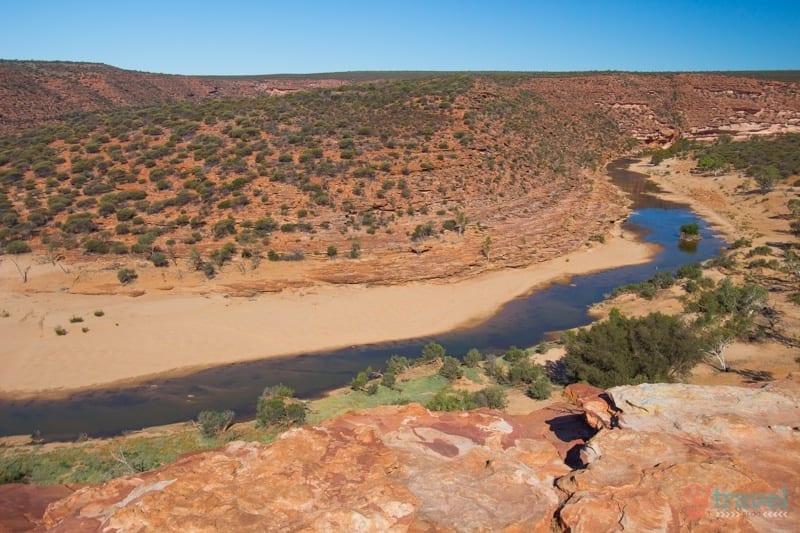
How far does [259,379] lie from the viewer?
17875 millimetres

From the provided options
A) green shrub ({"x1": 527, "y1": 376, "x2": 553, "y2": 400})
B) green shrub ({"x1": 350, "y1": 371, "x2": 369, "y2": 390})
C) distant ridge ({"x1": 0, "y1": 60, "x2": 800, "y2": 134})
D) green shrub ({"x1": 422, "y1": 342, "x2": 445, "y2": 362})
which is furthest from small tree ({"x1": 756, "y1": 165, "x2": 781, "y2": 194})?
distant ridge ({"x1": 0, "y1": 60, "x2": 800, "y2": 134})

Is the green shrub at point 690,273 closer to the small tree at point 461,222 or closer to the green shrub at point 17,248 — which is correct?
the small tree at point 461,222

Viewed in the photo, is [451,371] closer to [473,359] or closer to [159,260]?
[473,359]

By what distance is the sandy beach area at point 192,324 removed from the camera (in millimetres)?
18469

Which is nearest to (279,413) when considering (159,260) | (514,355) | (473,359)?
(473,359)

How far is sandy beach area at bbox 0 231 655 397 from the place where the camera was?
60.6 feet

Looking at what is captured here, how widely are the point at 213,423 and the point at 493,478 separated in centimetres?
1018

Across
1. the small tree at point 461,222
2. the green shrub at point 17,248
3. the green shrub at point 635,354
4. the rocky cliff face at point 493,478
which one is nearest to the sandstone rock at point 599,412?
the rocky cliff face at point 493,478

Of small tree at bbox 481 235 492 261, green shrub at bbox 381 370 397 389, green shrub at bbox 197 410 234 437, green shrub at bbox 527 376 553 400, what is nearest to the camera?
green shrub at bbox 197 410 234 437

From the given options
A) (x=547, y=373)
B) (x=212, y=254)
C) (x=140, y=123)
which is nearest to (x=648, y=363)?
(x=547, y=373)

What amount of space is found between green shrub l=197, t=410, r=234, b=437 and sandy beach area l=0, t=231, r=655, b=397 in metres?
5.26

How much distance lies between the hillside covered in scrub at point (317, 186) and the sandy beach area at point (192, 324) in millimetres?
2263

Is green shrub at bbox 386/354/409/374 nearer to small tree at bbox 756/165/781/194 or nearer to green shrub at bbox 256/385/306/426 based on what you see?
green shrub at bbox 256/385/306/426

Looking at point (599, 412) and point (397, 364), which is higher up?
point (599, 412)
